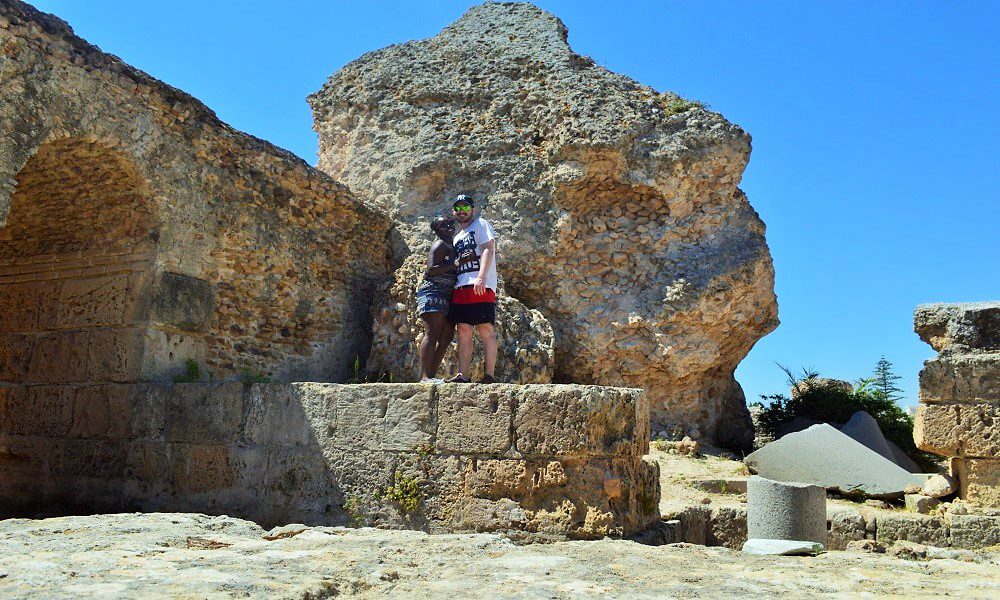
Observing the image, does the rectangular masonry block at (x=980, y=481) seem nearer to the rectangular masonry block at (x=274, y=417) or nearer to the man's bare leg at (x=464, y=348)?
the man's bare leg at (x=464, y=348)

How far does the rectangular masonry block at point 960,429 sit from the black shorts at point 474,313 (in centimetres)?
462

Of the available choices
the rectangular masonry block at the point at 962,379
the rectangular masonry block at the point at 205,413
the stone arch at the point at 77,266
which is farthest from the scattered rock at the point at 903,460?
the stone arch at the point at 77,266

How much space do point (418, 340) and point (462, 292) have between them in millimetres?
2413

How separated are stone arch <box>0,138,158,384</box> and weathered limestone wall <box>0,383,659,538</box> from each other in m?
0.42

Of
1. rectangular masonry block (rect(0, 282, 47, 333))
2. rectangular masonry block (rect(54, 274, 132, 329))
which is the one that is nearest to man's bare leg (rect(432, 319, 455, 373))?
rectangular masonry block (rect(54, 274, 132, 329))

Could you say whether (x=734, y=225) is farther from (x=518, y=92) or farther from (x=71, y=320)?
(x=71, y=320)

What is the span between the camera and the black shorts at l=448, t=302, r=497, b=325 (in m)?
5.99

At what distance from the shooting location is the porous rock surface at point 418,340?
8336 mm

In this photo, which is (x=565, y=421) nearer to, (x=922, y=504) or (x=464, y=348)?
(x=464, y=348)

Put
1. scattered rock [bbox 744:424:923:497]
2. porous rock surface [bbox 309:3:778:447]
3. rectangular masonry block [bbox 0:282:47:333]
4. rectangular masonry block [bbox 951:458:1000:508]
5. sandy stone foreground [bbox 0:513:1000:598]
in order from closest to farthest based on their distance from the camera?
sandy stone foreground [bbox 0:513:1000:598], rectangular masonry block [bbox 0:282:47:333], rectangular masonry block [bbox 951:458:1000:508], scattered rock [bbox 744:424:923:497], porous rock surface [bbox 309:3:778:447]

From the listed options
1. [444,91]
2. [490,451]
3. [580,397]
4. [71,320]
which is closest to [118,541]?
[490,451]

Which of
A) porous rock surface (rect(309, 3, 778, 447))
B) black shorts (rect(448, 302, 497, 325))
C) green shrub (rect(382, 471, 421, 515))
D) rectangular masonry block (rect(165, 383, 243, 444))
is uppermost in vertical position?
porous rock surface (rect(309, 3, 778, 447))

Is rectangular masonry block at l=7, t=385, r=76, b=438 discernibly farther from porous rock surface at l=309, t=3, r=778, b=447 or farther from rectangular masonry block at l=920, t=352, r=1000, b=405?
rectangular masonry block at l=920, t=352, r=1000, b=405

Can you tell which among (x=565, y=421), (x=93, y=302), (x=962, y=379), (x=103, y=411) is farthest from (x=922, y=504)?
(x=93, y=302)
